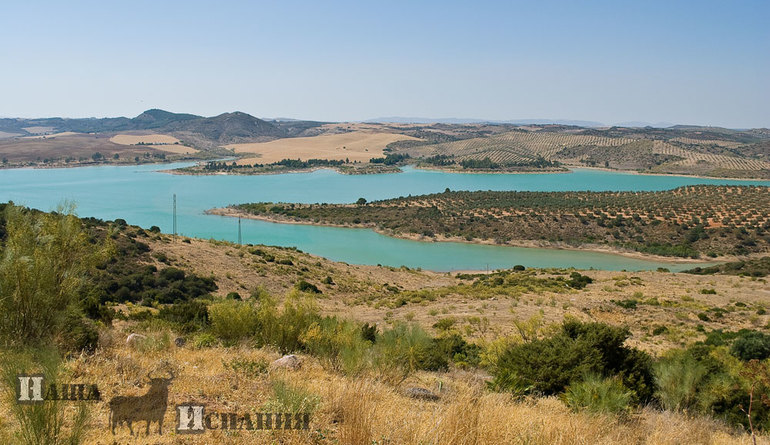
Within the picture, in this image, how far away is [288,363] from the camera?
7676mm

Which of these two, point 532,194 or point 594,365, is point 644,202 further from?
point 594,365

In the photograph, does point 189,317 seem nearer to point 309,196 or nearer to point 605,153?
point 309,196

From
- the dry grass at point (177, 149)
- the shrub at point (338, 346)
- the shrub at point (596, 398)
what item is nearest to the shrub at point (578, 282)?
the shrub at point (338, 346)

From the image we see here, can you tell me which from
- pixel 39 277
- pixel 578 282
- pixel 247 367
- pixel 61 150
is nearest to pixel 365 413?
pixel 247 367

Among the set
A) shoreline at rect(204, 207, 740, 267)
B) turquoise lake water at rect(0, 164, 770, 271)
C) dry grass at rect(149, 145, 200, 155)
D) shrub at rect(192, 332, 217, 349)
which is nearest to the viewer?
shrub at rect(192, 332, 217, 349)

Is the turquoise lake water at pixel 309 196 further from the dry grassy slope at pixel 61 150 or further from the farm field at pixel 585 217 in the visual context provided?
the dry grassy slope at pixel 61 150

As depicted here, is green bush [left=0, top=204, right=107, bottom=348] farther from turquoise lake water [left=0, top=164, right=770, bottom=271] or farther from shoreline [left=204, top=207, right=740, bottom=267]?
shoreline [left=204, top=207, right=740, bottom=267]

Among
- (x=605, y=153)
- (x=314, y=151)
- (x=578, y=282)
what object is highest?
(x=605, y=153)

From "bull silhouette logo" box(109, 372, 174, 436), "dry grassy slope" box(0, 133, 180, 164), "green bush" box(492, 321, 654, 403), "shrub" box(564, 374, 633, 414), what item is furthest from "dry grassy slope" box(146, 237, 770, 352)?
"dry grassy slope" box(0, 133, 180, 164)

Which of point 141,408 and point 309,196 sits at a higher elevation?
point 141,408

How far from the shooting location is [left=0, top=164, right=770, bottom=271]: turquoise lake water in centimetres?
4800

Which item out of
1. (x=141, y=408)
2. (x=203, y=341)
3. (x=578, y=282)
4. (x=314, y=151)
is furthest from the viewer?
(x=314, y=151)

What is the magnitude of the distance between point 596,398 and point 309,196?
84.0 meters

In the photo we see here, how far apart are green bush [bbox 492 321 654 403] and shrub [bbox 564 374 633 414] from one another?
Result: 0.89 meters
